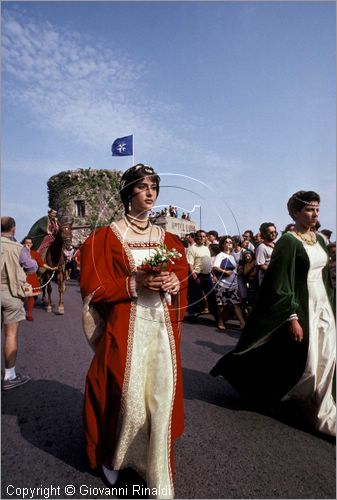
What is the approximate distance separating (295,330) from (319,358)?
343mm

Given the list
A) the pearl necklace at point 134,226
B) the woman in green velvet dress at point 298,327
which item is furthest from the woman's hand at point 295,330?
the pearl necklace at point 134,226

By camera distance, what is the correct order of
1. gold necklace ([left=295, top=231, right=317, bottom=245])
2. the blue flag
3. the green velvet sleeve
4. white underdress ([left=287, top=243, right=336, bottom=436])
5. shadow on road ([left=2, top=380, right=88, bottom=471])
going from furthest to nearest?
the blue flag < gold necklace ([left=295, top=231, right=317, bottom=245]) < the green velvet sleeve < white underdress ([left=287, top=243, right=336, bottom=436]) < shadow on road ([left=2, top=380, right=88, bottom=471])

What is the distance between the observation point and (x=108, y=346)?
228cm

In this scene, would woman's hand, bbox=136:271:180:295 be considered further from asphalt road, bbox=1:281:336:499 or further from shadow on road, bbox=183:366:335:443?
shadow on road, bbox=183:366:335:443

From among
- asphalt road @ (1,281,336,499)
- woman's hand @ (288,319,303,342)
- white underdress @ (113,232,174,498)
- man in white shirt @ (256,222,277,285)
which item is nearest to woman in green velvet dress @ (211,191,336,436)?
woman's hand @ (288,319,303,342)

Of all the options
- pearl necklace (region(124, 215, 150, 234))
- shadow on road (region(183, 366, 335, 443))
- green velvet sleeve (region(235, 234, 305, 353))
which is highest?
pearl necklace (region(124, 215, 150, 234))

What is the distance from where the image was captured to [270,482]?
237 cm

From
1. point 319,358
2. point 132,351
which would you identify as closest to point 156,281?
point 132,351

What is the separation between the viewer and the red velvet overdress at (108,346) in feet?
7.38

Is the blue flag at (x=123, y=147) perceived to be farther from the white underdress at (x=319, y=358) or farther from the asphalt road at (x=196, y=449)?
the asphalt road at (x=196, y=449)

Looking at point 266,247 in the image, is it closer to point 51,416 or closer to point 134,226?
point 134,226

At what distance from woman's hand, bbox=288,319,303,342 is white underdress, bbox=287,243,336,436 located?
0.11 metres

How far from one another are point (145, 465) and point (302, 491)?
101cm

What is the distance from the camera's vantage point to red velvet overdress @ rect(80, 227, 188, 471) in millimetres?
2250
